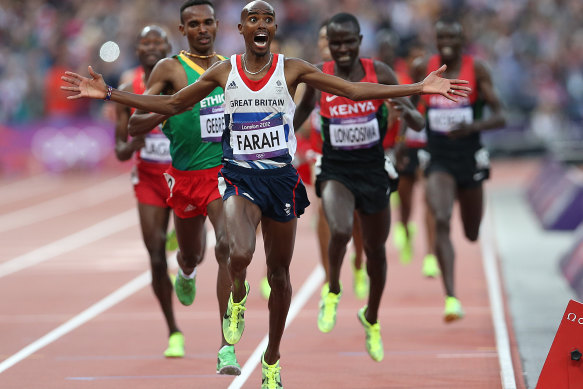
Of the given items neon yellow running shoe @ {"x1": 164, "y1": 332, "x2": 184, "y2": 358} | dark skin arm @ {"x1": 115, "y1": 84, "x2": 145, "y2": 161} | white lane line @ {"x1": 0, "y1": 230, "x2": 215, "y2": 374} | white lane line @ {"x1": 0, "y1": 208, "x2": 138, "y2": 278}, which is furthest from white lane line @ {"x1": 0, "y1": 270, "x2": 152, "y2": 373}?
white lane line @ {"x1": 0, "y1": 208, "x2": 138, "y2": 278}

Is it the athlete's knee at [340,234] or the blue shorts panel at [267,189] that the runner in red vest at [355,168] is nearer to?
the athlete's knee at [340,234]

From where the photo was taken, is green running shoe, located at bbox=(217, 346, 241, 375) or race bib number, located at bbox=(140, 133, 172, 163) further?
race bib number, located at bbox=(140, 133, 172, 163)

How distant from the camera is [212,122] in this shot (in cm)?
794

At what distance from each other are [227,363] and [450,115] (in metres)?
3.93

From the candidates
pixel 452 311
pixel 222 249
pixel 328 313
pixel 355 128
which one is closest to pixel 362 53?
pixel 452 311

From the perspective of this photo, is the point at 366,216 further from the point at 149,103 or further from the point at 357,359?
the point at 149,103

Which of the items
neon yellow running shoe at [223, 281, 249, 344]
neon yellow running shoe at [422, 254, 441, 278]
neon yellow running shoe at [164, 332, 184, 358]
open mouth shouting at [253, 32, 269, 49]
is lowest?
neon yellow running shoe at [422, 254, 441, 278]

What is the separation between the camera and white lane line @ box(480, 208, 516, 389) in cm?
794

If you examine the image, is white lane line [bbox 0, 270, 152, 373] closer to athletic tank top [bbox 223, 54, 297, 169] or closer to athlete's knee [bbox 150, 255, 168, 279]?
athlete's knee [bbox 150, 255, 168, 279]

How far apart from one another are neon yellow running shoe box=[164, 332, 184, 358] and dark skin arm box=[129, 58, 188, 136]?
1872 mm

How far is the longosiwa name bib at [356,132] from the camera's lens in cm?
857

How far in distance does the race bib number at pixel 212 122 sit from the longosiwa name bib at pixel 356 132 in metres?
1.06

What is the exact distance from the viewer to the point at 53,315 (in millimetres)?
10938

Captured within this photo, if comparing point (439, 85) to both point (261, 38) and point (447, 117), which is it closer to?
point (261, 38)
